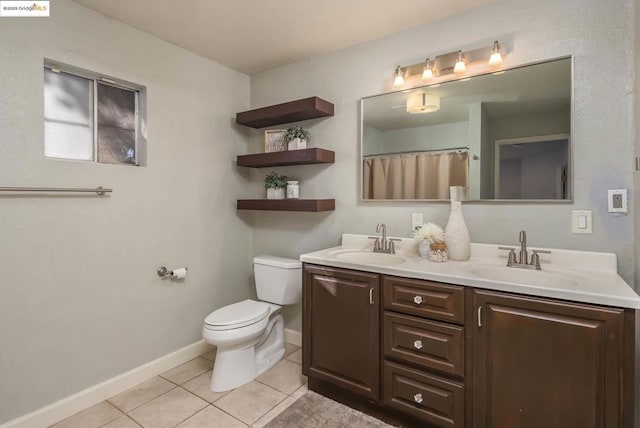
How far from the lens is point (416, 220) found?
6.90 ft

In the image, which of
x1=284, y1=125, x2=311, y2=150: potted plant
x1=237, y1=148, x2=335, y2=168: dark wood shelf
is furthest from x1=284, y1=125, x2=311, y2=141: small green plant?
x1=237, y1=148, x2=335, y2=168: dark wood shelf

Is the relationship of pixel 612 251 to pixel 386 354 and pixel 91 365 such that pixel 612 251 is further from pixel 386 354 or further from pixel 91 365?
pixel 91 365

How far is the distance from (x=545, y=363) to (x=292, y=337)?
1.89m

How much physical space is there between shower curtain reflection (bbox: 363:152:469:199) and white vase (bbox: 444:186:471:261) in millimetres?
189

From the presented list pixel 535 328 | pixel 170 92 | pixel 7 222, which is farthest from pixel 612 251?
pixel 7 222

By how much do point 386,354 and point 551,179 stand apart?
4.16 feet

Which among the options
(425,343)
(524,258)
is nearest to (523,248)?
(524,258)

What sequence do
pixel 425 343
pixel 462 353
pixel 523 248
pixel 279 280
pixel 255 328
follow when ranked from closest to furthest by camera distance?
pixel 462 353
pixel 425 343
pixel 523 248
pixel 255 328
pixel 279 280

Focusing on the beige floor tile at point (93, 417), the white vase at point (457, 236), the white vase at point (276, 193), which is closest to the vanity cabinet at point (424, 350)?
the white vase at point (457, 236)

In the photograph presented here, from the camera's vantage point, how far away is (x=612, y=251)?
157cm

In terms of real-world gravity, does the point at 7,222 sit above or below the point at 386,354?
above

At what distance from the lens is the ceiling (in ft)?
6.07

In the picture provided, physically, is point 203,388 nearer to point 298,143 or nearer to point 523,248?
point 298,143

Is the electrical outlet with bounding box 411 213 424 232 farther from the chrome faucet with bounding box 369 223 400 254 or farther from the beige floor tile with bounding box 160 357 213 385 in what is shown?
the beige floor tile with bounding box 160 357 213 385
